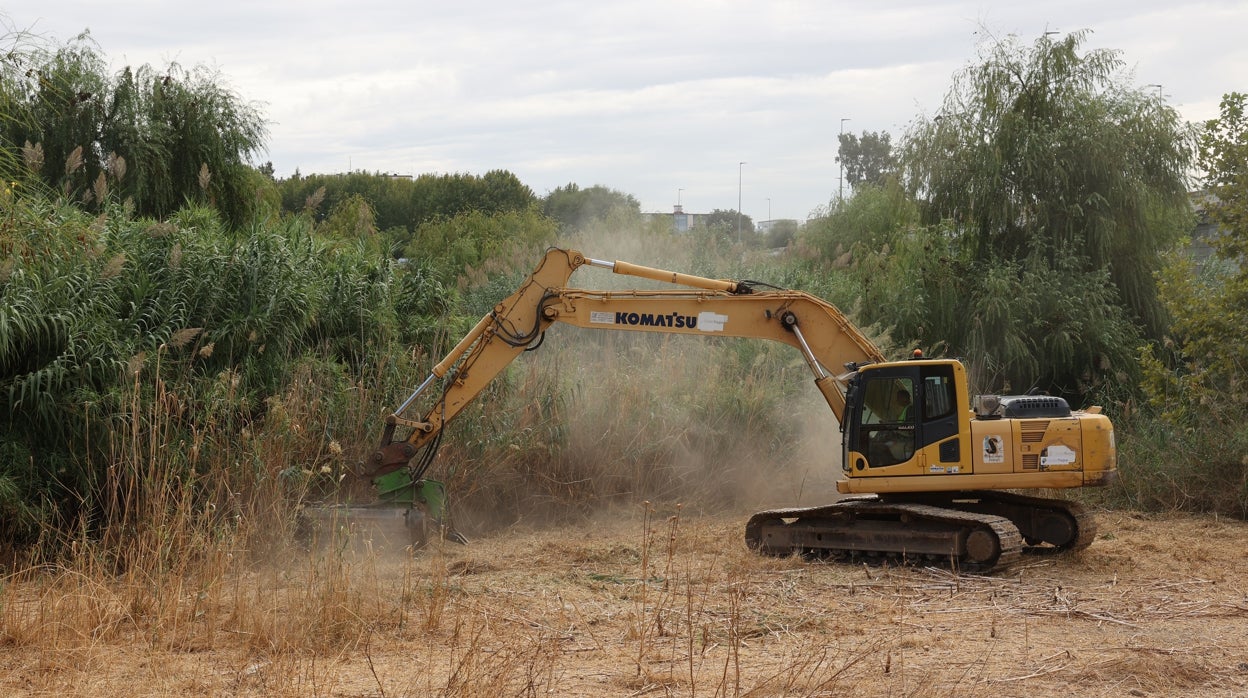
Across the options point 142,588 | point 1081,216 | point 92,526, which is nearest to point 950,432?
point 142,588

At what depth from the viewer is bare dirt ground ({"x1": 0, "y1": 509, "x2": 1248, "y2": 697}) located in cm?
617

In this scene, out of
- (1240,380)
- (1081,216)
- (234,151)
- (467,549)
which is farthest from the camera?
(234,151)

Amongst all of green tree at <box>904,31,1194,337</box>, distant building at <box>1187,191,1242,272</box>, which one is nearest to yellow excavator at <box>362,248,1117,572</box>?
distant building at <box>1187,191,1242,272</box>

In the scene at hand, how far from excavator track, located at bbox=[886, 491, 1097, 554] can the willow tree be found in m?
7.02

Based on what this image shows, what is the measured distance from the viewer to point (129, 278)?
37.4 ft

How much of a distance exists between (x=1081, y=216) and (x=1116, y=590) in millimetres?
10231

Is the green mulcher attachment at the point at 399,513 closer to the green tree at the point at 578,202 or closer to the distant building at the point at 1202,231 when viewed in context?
the distant building at the point at 1202,231

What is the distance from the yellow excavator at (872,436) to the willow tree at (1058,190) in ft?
23.8

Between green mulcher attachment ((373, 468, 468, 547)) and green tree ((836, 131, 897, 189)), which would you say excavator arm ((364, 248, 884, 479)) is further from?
green tree ((836, 131, 897, 189))

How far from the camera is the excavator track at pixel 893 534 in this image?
9852mm

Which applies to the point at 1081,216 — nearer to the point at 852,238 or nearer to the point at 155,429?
the point at 852,238

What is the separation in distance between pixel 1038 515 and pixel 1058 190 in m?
9.15

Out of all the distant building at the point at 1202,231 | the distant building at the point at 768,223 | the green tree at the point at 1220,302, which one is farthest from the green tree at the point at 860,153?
the green tree at the point at 1220,302

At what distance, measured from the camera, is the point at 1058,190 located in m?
18.5
